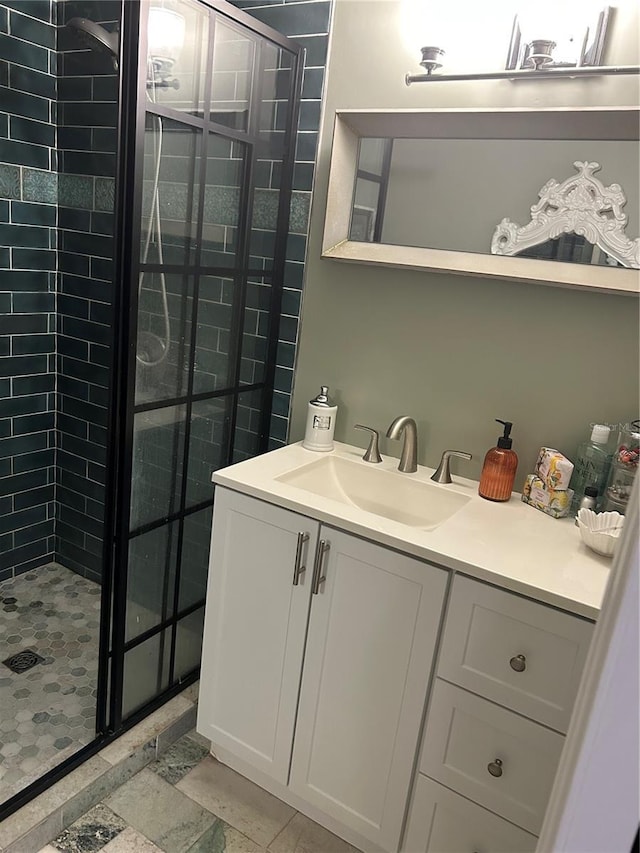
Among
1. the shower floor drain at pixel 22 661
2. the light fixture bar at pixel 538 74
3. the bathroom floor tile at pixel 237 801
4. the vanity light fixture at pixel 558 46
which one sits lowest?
the bathroom floor tile at pixel 237 801

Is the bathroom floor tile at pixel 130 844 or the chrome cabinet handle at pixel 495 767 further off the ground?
the chrome cabinet handle at pixel 495 767

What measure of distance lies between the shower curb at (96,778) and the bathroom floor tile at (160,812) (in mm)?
45

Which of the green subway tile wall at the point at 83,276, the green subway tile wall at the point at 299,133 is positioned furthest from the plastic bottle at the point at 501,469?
the green subway tile wall at the point at 83,276

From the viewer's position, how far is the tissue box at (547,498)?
162cm

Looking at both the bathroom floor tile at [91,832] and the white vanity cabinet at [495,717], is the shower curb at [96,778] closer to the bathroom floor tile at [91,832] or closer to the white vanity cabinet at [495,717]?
the bathroom floor tile at [91,832]

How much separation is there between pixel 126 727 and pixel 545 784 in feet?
3.85

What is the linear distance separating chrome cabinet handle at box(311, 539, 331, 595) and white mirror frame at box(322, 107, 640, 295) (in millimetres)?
771

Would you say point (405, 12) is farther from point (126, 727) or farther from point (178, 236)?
point (126, 727)

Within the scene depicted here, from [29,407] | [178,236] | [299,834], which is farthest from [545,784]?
[29,407]

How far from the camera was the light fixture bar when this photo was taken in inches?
57.1

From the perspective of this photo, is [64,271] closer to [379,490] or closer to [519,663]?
[379,490]

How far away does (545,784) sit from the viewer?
133 cm

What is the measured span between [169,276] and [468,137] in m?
0.83

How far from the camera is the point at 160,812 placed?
1746 millimetres
